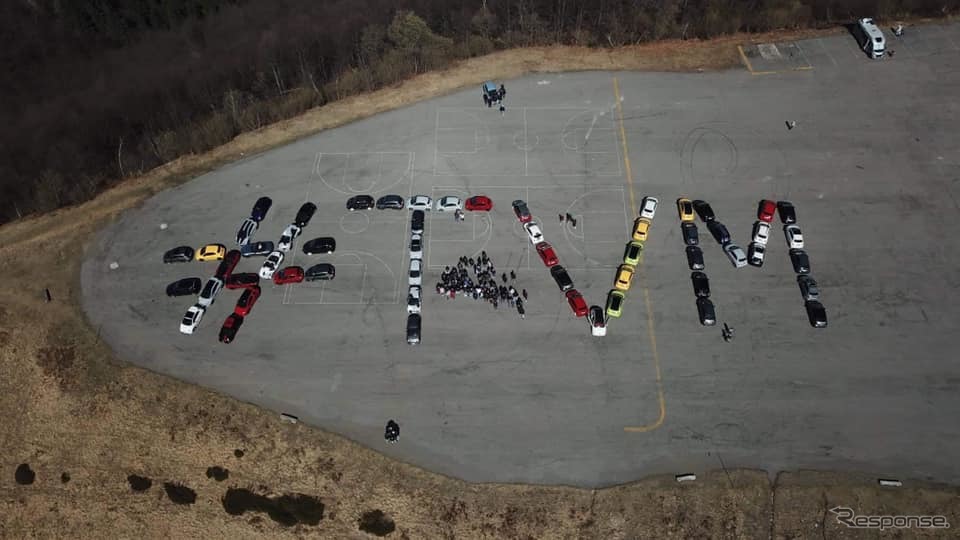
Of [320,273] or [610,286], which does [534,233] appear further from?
[320,273]

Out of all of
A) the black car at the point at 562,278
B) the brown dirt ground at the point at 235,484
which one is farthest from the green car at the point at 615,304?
the brown dirt ground at the point at 235,484

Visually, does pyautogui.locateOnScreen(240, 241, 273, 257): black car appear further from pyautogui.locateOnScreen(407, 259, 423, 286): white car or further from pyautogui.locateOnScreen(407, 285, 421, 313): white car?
pyautogui.locateOnScreen(407, 285, 421, 313): white car

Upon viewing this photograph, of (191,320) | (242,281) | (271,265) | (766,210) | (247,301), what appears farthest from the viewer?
(766,210)

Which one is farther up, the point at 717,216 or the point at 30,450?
the point at 717,216

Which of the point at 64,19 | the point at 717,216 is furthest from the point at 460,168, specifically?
the point at 64,19

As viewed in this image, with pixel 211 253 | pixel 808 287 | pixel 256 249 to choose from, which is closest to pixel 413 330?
pixel 256 249

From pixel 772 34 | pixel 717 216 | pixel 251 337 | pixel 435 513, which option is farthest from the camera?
pixel 772 34

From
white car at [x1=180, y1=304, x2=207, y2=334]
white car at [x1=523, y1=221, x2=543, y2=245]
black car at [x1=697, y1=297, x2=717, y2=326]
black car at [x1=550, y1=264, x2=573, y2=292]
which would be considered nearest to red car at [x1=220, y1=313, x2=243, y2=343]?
white car at [x1=180, y1=304, x2=207, y2=334]

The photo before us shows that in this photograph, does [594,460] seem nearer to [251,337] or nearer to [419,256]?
[419,256]
